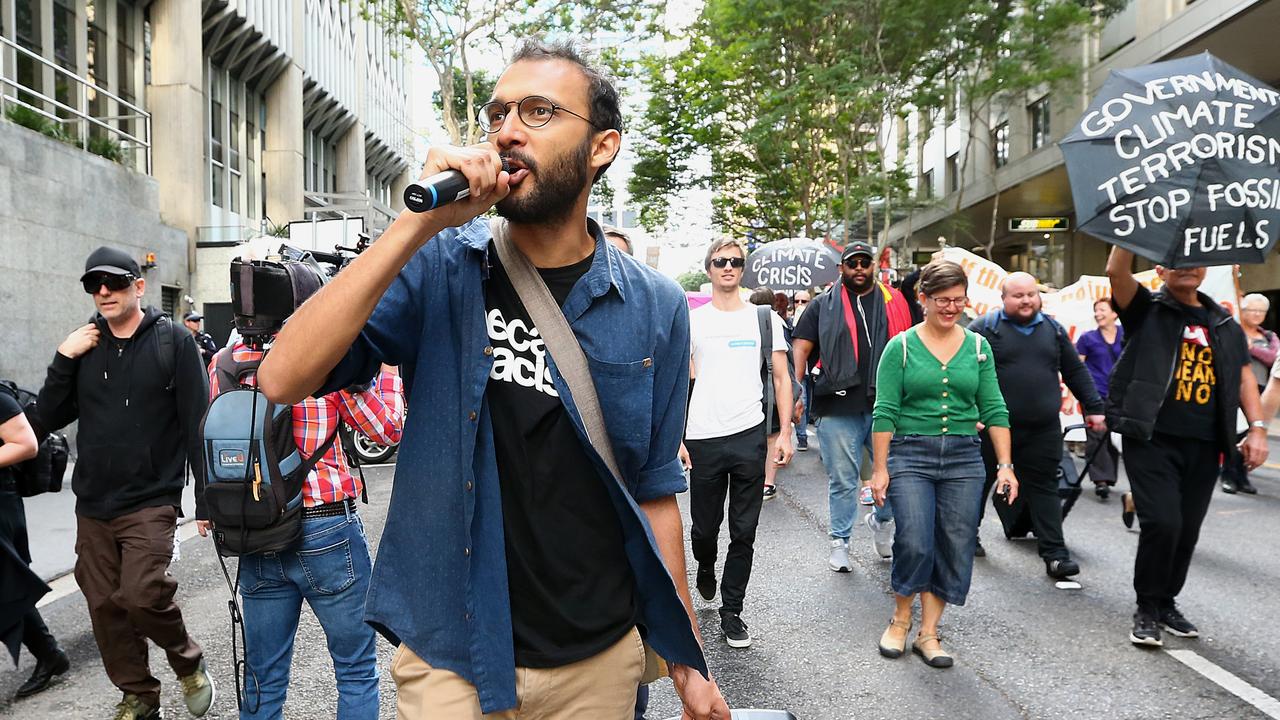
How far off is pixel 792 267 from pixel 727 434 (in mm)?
9450

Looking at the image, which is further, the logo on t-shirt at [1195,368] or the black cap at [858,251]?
the black cap at [858,251]

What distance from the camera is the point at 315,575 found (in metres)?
3.32

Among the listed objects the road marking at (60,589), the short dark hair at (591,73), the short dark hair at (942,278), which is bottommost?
the road marking at (60,589)

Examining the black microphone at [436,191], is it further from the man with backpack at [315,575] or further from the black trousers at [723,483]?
the black trousers at [723,483]

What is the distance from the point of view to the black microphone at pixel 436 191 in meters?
1.55

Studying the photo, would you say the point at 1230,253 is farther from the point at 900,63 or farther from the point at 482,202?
the point at 900,63

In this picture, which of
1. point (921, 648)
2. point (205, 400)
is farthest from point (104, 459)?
point (921, 648)

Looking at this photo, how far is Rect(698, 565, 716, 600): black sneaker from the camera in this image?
563 centimetres

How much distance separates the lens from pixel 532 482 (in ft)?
6.40

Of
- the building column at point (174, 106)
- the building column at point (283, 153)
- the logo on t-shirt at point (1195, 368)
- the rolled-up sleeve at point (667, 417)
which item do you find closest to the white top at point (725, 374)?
the logo on t-shirt at point (1195, 368)

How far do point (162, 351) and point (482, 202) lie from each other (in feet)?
10.4

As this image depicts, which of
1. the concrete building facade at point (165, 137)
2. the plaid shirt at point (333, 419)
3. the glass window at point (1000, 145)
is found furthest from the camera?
the glass window at point (1000, 145)

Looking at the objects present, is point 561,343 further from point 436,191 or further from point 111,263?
point 111,263

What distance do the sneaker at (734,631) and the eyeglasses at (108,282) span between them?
3.27m
